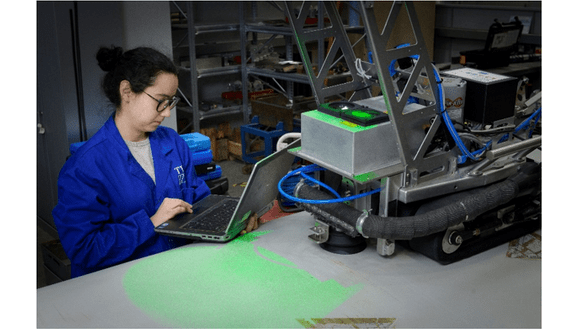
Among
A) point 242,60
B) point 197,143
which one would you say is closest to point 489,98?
point 197,143

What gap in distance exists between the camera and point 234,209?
194 cm

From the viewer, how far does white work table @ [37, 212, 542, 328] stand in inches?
55.9

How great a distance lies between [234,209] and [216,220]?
85 millimetres

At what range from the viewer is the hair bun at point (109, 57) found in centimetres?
194

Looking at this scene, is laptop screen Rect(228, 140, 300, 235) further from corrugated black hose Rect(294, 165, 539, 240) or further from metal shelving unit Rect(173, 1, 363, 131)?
metal shelving unit Rect(173, 1, 363, 131)

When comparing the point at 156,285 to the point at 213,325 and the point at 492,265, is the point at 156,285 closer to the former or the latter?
the point at 213,325

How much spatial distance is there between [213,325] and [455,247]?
31.2 inches

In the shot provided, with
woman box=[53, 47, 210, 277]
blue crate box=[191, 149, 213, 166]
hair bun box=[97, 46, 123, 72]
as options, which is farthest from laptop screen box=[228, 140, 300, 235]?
blue crate box=[191, 149, 213, 166]

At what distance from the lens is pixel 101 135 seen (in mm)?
1875

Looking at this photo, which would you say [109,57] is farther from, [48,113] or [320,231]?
[48,113]

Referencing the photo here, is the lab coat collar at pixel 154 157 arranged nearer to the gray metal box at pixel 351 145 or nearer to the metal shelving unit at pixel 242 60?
the gray metal box at pixel 351 145

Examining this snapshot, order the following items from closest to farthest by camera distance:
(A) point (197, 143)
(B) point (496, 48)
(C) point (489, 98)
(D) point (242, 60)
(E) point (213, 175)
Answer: (C) point (489, 98) → (A) point (197, 143) → (E) point (213, 175) → (B) point (496, 48) → (D) point (242, 60)

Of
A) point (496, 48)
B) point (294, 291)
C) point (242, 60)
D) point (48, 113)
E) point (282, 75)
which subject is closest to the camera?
point (294, 291)

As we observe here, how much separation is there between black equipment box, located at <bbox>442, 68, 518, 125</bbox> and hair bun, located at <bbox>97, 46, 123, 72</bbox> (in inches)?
47.1
